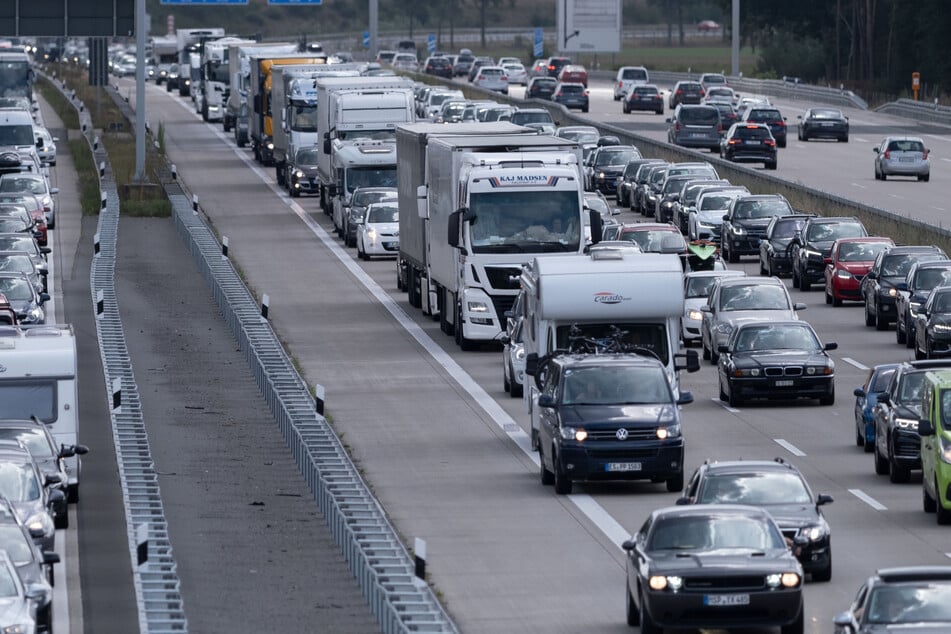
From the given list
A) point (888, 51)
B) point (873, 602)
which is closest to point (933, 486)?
point (873, 602)

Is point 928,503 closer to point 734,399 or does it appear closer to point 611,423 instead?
point 611,423

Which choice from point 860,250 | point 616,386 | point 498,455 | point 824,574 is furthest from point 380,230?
point 824,574

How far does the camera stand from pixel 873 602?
50.6 feet

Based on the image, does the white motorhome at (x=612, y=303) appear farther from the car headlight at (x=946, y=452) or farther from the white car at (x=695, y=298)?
the white car at (x=695, y=298)

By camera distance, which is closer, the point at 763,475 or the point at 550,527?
the point at 763,475

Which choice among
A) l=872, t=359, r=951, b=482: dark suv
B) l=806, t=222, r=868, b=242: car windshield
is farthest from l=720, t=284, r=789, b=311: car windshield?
l=872, t=359, r=951, b=482: dark suv

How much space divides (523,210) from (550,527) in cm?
1454

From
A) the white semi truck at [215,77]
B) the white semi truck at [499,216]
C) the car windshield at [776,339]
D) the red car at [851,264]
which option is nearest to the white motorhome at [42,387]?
the car windshield at [776,339]

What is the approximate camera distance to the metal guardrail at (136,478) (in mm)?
18203

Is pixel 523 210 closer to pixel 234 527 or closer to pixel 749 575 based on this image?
pixel 234 527

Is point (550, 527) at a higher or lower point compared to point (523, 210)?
lower

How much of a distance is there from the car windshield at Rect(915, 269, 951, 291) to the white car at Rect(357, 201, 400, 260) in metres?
18.9

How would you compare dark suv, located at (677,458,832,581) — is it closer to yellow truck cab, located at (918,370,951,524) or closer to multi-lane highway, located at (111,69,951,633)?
multi-lane highway, located at (111,69,951,633)

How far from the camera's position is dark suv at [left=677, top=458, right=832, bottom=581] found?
20.1 meters
